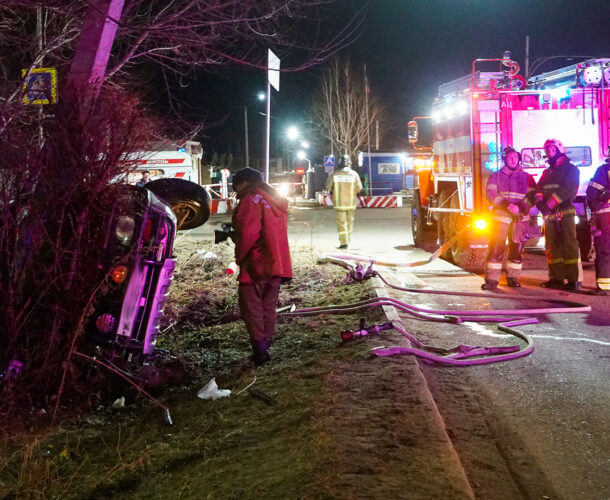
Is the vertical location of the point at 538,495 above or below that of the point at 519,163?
below

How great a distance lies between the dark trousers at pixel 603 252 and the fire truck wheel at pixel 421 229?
216 inches

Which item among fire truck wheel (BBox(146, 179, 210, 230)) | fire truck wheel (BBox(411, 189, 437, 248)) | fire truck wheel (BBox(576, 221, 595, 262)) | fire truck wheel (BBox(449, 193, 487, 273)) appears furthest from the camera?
fire truck wheel (BBox(411, 189, 437, 248))

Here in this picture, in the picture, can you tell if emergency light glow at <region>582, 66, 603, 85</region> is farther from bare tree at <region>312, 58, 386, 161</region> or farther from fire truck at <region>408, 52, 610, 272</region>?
bare tree at <region>312, 58, 386, 161</region>

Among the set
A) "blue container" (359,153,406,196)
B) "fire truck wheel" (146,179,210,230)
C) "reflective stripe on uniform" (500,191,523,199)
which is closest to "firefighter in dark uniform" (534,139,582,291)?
"reflective stripe on uniform" (500,191,523,199)

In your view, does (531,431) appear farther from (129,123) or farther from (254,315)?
(129,123)

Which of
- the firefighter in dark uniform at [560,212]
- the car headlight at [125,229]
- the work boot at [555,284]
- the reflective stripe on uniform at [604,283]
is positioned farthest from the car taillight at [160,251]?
the work boot at [555,284]

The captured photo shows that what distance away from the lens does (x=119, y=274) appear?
436 cm

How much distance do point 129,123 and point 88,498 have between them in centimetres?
223

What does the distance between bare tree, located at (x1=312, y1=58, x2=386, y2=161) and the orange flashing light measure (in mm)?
37244

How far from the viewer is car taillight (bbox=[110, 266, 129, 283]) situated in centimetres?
434

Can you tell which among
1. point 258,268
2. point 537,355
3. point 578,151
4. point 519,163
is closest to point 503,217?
point 519,163

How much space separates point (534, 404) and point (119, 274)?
112 inches

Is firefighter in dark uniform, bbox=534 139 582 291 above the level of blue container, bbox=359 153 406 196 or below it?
below

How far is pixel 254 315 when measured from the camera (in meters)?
5.07
